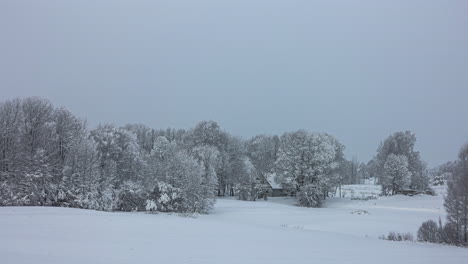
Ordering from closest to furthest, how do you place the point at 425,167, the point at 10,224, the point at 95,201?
the point at 10,224 → the point at 95,201 → the point at 425,167

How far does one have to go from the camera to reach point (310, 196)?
58469 millimetres

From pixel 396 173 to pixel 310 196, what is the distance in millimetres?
21865

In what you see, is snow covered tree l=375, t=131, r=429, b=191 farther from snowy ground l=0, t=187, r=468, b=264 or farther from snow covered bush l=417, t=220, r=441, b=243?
snowy ground l=0, t=187, r=468, b=264

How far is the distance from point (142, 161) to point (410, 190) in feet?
165

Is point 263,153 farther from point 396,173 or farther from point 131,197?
point 131,197

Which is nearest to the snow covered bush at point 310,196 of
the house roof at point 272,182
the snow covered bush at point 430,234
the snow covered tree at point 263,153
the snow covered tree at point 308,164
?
the snow covered tree at point 308,164

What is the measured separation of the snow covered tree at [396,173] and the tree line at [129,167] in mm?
184

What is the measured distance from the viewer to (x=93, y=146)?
39594 millimetres

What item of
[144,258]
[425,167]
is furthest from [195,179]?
[425,167]

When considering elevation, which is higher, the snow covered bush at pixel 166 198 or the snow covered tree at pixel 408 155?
the snow covered tree at pixel 408 155

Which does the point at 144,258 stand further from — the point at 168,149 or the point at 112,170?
the point at 168,149

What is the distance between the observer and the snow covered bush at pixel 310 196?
191ft

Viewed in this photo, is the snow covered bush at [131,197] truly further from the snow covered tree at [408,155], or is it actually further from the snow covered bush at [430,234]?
the snow covered tree at [408,155]

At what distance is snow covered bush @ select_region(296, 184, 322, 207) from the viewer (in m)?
58.3
